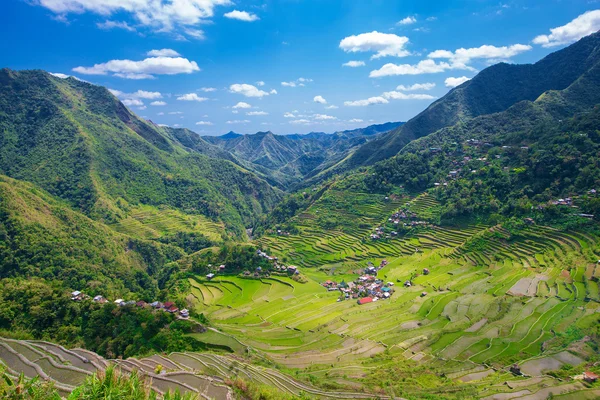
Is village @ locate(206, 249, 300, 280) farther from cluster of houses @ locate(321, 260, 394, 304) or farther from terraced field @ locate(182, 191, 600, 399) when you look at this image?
cluster of houses @ locate(321, 260, 394, 304)

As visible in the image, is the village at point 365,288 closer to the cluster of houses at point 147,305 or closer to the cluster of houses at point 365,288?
the cluster of houses at point 365,288

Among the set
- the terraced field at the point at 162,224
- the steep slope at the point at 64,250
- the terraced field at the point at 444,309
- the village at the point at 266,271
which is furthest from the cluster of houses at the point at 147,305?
the terraced field at the point at 162,224

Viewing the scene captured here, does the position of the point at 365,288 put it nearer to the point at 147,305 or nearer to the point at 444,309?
the point at 444,309

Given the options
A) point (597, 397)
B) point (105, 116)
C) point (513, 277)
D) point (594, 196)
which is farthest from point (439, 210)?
point (105, 116)

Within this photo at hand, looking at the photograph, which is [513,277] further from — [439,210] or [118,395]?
[118,395]

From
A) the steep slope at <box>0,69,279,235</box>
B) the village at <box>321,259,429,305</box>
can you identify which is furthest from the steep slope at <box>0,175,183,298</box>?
the village at <box>321,259,429,305</box>

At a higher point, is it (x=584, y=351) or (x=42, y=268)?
(x=42, y=268)

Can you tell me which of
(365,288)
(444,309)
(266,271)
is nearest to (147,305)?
(266,271)
